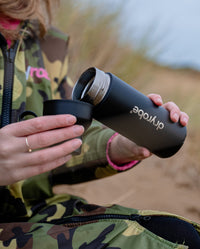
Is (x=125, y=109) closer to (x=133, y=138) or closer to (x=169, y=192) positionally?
(x=133, y=138)

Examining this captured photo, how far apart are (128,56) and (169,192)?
3.23 ft

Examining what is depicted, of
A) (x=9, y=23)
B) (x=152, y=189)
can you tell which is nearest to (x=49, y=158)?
Answer: (x=9, y=23)

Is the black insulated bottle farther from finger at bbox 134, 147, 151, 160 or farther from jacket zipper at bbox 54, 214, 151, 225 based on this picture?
jacket zipper at bbox 54, 214, 151, 225

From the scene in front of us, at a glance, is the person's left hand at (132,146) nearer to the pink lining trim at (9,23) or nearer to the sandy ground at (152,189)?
the pink lining trim at (9,23)

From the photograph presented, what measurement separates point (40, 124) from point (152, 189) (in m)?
1.27

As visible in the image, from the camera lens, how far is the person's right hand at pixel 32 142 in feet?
1.86

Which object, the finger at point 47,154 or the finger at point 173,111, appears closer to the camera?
the finger at point 47,154

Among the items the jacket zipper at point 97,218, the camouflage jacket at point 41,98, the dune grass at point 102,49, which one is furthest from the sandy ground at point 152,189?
the jacket zipper at point 97,218

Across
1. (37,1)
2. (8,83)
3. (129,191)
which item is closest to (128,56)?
(129,191)

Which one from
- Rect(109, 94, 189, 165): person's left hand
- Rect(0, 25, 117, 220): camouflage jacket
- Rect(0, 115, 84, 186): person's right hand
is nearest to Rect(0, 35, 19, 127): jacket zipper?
Rect(0, 25, 117, 220): camouflage jacket

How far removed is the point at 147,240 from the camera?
62 centimetres

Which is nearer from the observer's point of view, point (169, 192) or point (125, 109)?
point (125, 109)

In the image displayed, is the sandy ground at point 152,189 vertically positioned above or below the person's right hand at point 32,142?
below

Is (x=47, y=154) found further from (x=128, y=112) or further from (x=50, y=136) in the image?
(x=128, y=112)
